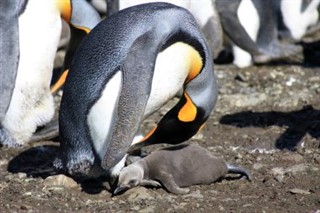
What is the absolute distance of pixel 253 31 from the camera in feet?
28.6

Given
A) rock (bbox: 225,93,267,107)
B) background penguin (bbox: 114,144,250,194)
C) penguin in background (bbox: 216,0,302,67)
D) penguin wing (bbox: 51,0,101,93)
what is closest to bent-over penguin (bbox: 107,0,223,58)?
penguin in background (bbox: 216,0,302,67)

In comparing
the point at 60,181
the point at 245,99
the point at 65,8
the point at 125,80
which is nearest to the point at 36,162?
the point at 60,181

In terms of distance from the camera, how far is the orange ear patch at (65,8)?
6109mm

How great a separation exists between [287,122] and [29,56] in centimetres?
168

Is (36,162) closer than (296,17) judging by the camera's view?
Yes

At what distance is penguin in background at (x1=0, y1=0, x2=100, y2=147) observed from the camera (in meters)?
5.87

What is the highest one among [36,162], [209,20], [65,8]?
[65,8]

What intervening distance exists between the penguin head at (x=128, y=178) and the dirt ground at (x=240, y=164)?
0.04m

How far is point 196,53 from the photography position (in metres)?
5.08

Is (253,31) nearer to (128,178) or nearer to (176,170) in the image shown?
(176,170)

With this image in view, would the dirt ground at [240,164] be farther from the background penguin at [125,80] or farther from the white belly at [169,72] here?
the white belly at [169,72]

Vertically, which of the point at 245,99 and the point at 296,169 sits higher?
the point at 296,169

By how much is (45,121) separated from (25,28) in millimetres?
657

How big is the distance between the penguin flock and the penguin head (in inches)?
0.8
